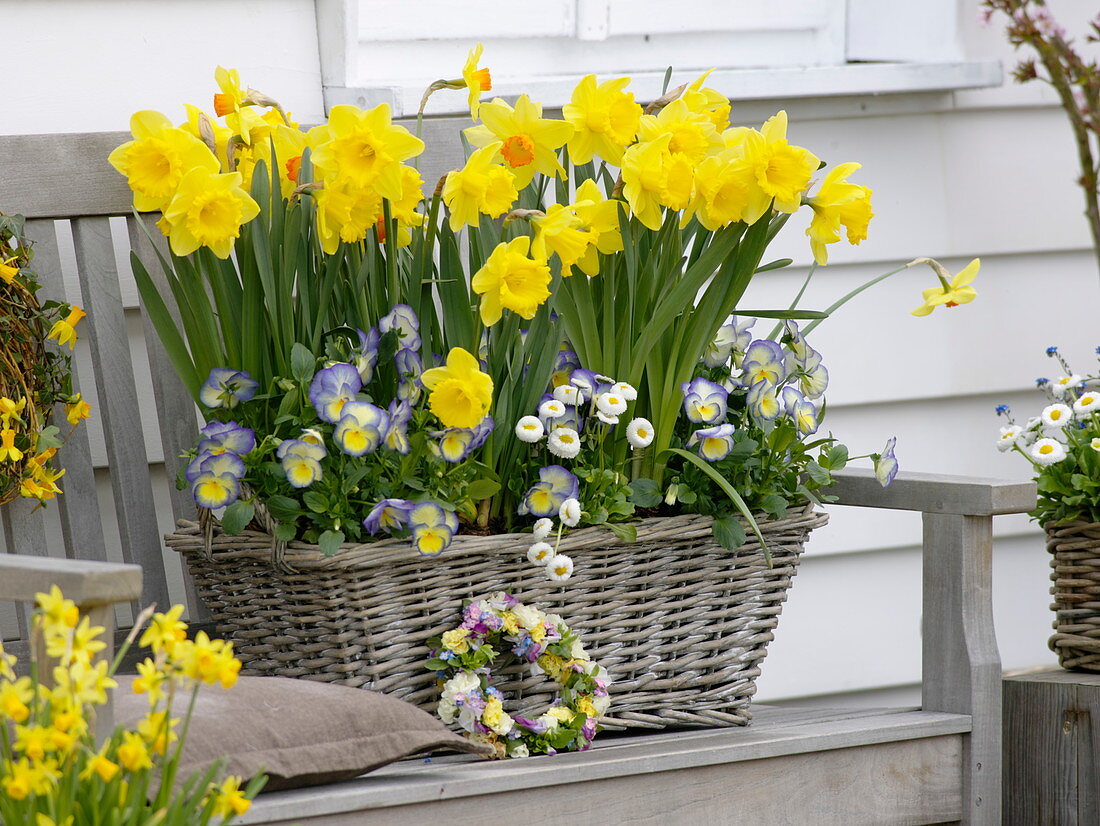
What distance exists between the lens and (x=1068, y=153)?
2188mm

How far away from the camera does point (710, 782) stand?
130 cm

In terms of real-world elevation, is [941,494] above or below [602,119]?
below

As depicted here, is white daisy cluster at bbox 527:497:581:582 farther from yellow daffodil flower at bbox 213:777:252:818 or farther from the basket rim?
yellow daffodil flower at bbox 213:777:252:818

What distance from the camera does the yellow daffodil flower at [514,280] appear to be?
1230 millimetres

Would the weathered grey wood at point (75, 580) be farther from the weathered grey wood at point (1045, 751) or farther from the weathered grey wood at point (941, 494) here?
the weathered grey wood at point (1045, 751)

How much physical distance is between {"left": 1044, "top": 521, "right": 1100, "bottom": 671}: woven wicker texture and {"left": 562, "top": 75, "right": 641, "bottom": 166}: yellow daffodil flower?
2.44ft

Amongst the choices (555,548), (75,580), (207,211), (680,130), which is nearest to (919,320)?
(680,130)

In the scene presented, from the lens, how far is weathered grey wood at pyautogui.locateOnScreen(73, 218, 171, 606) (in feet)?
5.28

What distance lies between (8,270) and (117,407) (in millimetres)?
240

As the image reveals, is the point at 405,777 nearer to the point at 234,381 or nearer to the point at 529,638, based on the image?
the point at 529,638

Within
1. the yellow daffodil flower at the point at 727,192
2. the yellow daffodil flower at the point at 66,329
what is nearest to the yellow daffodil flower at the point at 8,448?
the yellow daffodil flower at the point at 66,329

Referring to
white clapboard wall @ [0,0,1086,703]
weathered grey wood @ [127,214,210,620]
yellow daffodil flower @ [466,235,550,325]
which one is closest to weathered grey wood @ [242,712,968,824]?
yellow daffodil flower @ [466,235,550,325]

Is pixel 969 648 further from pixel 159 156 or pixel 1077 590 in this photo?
pixel 159 156

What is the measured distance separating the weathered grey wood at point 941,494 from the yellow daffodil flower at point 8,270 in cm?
91
